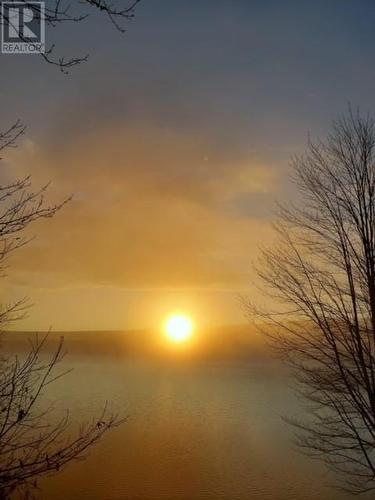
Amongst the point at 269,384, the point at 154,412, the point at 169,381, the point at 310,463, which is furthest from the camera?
the point at 169,381

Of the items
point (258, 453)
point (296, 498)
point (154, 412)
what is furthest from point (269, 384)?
point (296, 498)

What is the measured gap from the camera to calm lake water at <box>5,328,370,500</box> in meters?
15.2

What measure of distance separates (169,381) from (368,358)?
40.4 metres

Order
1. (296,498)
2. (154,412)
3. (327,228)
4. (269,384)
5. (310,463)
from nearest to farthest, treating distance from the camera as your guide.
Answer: (327,228), (296,498), (310,463), (154,412), (269,384)

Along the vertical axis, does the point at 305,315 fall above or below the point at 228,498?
above

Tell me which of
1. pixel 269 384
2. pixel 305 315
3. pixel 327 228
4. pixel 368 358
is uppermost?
pixel 327 228

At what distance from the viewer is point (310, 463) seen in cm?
1753

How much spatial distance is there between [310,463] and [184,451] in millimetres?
6063

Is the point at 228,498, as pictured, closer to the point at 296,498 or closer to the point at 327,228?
the point at 296,498

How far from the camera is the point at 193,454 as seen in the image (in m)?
19.5

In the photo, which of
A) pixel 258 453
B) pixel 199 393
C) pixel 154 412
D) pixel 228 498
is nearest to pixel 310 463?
pixel 258 453

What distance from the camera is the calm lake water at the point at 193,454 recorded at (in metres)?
15.2

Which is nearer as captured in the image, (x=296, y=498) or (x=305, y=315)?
(x=305, y=315)

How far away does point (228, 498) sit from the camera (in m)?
14.5
